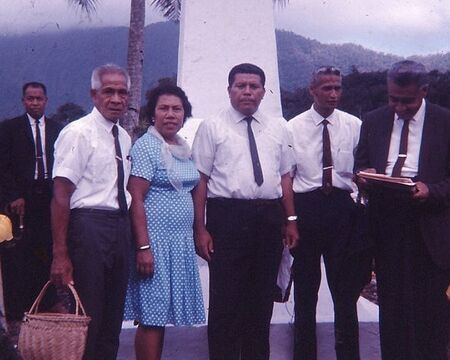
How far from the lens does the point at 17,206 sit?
18.2 feet

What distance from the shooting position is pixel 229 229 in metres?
3.88

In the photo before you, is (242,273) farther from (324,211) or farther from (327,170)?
(327,170)

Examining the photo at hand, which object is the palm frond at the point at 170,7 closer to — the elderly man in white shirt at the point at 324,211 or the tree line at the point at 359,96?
the tree line at the point at 359,96

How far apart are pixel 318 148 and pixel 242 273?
3.00ft

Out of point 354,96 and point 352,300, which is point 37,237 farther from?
point 354,96

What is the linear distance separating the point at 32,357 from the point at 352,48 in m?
19.2

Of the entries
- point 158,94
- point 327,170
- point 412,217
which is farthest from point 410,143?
point 158,94

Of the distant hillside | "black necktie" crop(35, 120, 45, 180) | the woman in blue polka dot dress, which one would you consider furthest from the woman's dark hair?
the distant hillside

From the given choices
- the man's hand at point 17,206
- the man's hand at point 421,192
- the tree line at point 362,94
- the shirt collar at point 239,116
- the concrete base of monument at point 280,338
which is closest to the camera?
the man's hand at point 421,192

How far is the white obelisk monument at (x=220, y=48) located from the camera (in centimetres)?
521

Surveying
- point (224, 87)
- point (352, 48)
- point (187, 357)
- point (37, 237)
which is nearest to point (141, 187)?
point (187, 357)

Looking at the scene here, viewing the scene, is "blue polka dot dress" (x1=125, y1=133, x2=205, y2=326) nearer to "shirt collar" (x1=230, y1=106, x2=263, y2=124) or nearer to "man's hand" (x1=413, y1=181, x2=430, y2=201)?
"shirt collar" (x1=230, y1=106, x2=263, y2=124)

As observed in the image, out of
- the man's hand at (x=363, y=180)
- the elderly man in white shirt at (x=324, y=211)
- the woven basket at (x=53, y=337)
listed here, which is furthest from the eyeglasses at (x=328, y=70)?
the woven basket at (x=53, y=337)

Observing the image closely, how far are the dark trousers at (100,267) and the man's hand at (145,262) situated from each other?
89mm
